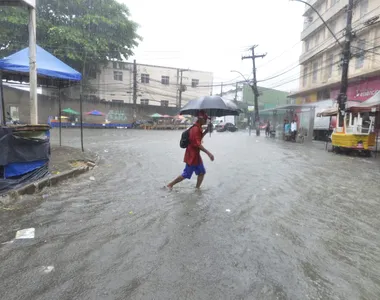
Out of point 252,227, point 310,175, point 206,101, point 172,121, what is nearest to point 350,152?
point 310,175

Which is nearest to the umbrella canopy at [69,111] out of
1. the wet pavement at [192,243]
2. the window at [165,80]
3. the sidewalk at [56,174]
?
the window at [165,80]

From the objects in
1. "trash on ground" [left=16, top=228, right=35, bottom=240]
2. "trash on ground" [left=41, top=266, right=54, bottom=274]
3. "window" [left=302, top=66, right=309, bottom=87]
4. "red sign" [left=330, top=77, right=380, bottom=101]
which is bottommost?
"trash on ground" [left=41, top=266, right=54, bottom=274]

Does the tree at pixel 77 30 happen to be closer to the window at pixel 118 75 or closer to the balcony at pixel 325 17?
the window at pixel 118 75

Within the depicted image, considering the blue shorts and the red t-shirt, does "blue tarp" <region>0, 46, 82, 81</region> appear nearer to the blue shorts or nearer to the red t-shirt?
the red t-shirt

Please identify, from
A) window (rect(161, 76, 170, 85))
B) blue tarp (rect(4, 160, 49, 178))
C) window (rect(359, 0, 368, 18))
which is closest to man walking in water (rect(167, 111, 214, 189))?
blue tarp (rect(4, 160, 49, 178))

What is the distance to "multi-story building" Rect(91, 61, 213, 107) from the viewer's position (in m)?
39.9

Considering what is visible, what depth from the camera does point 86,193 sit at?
17.9 ft

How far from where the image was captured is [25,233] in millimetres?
3531

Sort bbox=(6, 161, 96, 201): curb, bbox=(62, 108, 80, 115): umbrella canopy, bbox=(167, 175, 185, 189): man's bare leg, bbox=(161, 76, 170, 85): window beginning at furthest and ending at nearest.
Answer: bbox=(161, 76, 170, 85): window < bbox=(62, 108, 80, 115): umbrella canopy < bbox=(167, 175, 185, 189): man's bare leg < bbox=(6, 161, 96, 201): curb

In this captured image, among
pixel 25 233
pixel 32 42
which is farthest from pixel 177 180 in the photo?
pixel 32 42

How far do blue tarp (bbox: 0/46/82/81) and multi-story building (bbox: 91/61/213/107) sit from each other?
32296 mm

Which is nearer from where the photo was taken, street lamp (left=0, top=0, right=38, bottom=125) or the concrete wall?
street lamp (left=0, top=0, right=38, bottom=125)

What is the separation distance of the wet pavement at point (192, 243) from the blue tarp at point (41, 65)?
10.6ft

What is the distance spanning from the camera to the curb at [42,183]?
4.73 metres
